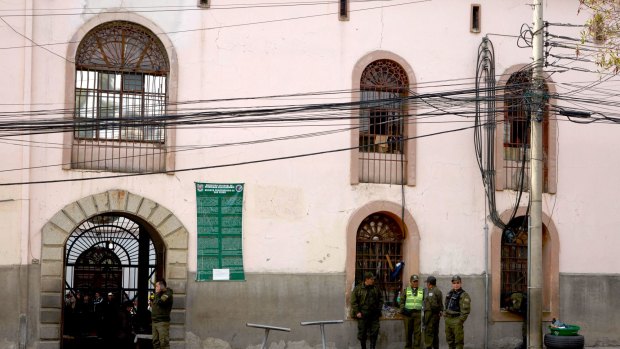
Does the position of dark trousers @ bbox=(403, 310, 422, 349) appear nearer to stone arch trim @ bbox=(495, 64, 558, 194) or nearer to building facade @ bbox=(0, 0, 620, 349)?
building facade @ bbox=(0, 0, 620, 349)

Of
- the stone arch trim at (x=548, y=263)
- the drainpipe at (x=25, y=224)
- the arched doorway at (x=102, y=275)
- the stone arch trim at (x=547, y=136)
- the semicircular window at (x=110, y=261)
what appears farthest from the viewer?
the semicircular window at (x=110, y=261)

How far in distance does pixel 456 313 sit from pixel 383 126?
4.42 meters

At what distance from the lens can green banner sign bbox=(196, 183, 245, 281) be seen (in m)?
21.0

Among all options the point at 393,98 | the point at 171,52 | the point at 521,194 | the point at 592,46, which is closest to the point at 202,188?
the point at 171,52

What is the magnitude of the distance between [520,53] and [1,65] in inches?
435

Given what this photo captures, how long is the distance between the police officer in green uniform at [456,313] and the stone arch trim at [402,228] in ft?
5.08

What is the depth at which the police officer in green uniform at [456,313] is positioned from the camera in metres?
20.6

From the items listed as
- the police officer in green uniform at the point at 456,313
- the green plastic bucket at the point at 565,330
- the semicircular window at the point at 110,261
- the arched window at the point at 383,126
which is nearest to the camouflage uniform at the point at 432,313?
the police officer in green uniform at the point at 456,313

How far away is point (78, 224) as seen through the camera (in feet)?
66.2

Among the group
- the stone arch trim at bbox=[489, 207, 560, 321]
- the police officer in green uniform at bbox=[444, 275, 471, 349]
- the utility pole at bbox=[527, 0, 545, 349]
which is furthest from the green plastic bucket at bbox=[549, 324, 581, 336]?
the utility pole at bbox=[527, 0, 545, 349]

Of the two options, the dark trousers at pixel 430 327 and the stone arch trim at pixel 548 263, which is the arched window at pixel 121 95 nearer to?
the dark trousers at pixel 430 327

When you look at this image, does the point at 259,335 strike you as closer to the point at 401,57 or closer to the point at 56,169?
the point at 56,169

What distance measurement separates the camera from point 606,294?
23.8 m

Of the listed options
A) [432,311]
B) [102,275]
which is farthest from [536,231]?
[102,275]
